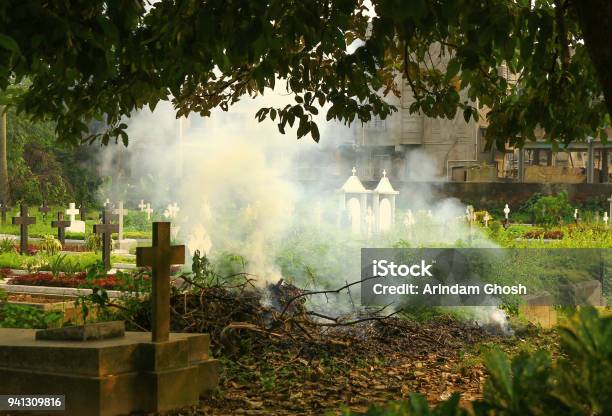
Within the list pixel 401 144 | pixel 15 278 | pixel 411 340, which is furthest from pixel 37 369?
pixel 401 144

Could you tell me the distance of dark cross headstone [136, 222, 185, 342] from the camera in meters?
6.06

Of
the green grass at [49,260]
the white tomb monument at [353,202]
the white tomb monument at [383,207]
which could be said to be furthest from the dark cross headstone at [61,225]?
the white tomb monument at [383,207]

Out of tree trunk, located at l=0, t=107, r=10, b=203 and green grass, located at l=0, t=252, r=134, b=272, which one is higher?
tree trunk, located at l=0, t=107, r=10, b=203

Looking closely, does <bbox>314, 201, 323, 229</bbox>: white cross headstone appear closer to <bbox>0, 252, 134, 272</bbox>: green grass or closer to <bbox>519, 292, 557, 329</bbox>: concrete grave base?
<bbox>0, 252, 134, 272</bbox>: green grass

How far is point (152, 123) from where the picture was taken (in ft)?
98.7

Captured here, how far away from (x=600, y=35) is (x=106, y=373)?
366cm

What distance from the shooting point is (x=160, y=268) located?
621 cm

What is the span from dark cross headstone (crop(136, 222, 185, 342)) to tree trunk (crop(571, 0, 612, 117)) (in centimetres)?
325

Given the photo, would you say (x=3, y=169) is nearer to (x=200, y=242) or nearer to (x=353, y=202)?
(x=353, y=202)

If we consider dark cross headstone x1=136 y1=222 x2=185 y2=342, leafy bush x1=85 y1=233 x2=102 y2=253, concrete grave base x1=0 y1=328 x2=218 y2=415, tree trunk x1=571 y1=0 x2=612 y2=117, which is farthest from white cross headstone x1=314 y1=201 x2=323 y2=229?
tree trunk x1=571 y1=0 x2=612 y2=117

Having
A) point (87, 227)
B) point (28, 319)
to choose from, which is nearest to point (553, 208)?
point (87, 227)

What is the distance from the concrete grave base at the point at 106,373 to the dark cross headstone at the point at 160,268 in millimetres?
121

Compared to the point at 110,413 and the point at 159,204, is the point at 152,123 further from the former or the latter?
the point at 110,413

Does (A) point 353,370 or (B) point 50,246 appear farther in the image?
(B) point 50,246
